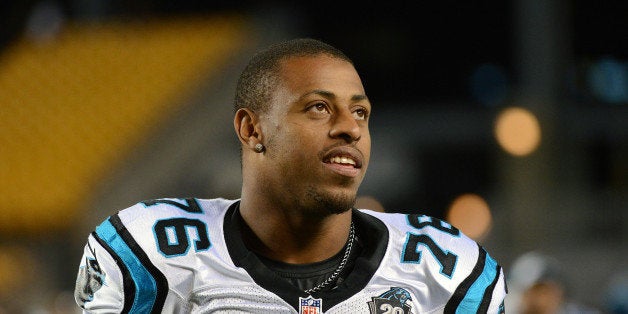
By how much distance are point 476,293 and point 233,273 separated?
23.5 inches

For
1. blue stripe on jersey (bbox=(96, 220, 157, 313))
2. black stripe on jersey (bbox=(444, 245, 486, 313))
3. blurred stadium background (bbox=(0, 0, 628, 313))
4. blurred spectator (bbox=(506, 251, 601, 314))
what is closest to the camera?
blue stripe on jersey (bbox=(96, 220, 157, 313))

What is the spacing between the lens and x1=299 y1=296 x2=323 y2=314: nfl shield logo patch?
2160mm

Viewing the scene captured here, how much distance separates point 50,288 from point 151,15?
15.7ft

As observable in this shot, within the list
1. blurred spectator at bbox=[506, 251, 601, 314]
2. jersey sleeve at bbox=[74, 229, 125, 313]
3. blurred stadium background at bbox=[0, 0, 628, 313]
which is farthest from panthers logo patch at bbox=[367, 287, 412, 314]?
blurred stadium background at bbox=[0, 0, 628, 313]

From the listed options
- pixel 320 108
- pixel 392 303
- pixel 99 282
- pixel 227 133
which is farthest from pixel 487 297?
pixel 227 133

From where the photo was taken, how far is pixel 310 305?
7.12 ft

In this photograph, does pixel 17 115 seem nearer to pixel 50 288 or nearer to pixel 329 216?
pixel 50 288

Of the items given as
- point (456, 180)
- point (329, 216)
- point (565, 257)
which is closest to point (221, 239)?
point (329, 216)

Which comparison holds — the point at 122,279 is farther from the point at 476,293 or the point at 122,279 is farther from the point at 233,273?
the point at 476,293

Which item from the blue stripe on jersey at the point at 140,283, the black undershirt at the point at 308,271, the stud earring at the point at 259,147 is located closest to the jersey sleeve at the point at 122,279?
the blue stripe on jersey at the point at 140,283

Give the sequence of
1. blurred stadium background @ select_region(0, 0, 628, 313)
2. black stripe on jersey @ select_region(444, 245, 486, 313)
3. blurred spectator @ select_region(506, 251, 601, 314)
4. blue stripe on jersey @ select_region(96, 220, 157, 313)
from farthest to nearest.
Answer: blurred stadium background @ select_region(0, 0, 628, 313) → blurred spectator @ select_region(506, 251, 601, 314) → black stripe on jersey @ select_region(444, 245, 486, 313) → blue stripe on jersey @ select_region(96, 220, 157, 313)

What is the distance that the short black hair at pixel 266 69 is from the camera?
230cm

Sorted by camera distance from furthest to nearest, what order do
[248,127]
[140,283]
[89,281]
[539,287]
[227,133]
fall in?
[227,133] → [539,287] → [248,127] → [89,281] → [140,283]

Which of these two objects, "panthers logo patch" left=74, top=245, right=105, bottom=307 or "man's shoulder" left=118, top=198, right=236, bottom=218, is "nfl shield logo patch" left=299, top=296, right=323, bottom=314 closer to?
"man's shoulder" left=118, top=198, right=236, bottom=218
